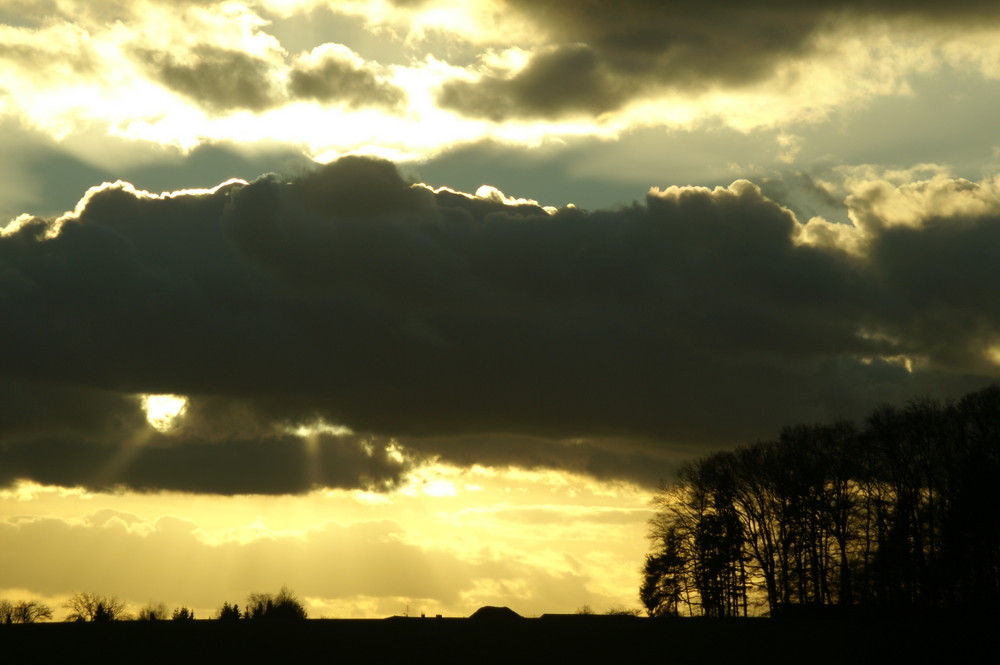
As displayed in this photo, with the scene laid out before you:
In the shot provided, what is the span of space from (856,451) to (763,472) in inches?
480

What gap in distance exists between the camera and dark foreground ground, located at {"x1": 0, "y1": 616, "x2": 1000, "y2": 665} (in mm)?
70062

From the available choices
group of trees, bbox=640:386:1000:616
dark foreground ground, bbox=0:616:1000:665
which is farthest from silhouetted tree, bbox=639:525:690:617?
dark foreground ground, bbox=0:616:1000:665

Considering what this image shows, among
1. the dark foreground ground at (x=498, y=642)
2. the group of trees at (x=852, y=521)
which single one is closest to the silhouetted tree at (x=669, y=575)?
the group of trees at (x=852, y=521)

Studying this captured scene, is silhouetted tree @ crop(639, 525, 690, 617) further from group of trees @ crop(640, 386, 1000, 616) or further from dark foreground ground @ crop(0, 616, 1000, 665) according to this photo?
dark foreground ground @ crop(0, 616, 1000, 665)

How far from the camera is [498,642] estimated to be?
251ft

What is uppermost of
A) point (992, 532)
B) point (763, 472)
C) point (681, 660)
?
point (763, 472)

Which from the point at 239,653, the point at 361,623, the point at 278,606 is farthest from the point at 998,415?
the point at 278,606

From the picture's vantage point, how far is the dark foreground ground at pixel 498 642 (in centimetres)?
7006

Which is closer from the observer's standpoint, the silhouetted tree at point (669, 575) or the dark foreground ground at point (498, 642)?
the dark foreground ground at point (498, 642)

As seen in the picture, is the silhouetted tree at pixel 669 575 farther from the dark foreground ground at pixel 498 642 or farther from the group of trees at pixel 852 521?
the dark foreground ground at pixel 498 642

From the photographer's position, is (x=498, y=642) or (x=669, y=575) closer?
(x=498, y=642)

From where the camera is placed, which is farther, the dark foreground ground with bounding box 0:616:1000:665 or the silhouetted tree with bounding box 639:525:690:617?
the silhouetted tree with bounding box 639:525:690:617

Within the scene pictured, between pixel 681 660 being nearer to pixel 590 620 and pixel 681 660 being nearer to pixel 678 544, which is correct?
pixel 590 620

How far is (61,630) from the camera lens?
74875 millimetres
